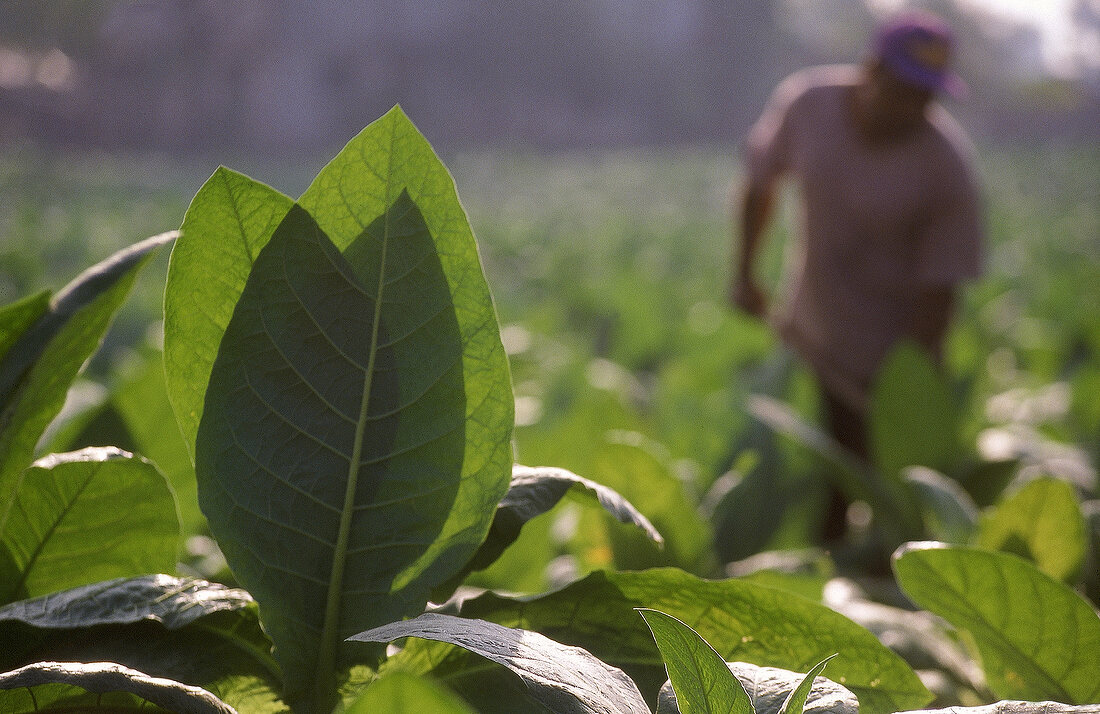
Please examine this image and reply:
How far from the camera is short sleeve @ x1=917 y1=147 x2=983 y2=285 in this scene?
2.22 m

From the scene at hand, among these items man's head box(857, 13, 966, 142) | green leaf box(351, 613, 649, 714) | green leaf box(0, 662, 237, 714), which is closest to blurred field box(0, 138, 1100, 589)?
green leaf box(351, 613, 649, 714)

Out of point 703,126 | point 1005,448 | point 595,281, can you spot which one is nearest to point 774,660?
point 1005,448

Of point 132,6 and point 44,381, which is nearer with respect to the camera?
point 44,381

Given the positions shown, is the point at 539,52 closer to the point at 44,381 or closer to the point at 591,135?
the point at 591,135

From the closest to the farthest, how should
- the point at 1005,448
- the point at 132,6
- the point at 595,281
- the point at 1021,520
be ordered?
1. the point at 1021,520
2. the point at 1005,448
3. the point at 595,281
4. the point at 132,6

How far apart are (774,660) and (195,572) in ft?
2.00

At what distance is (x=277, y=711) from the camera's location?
0.56 metres

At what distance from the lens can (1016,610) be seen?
2.20ft

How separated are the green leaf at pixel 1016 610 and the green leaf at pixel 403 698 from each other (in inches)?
17.9

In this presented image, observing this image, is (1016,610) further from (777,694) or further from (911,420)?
(911,420)

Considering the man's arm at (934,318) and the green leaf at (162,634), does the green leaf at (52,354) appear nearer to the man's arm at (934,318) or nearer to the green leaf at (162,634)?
the green leaf at (162,634)

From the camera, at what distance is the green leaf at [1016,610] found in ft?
2.14

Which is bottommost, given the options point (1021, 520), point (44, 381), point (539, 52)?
point (1021, 520)

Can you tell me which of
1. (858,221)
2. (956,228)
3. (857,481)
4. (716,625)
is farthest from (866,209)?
(716,625)
